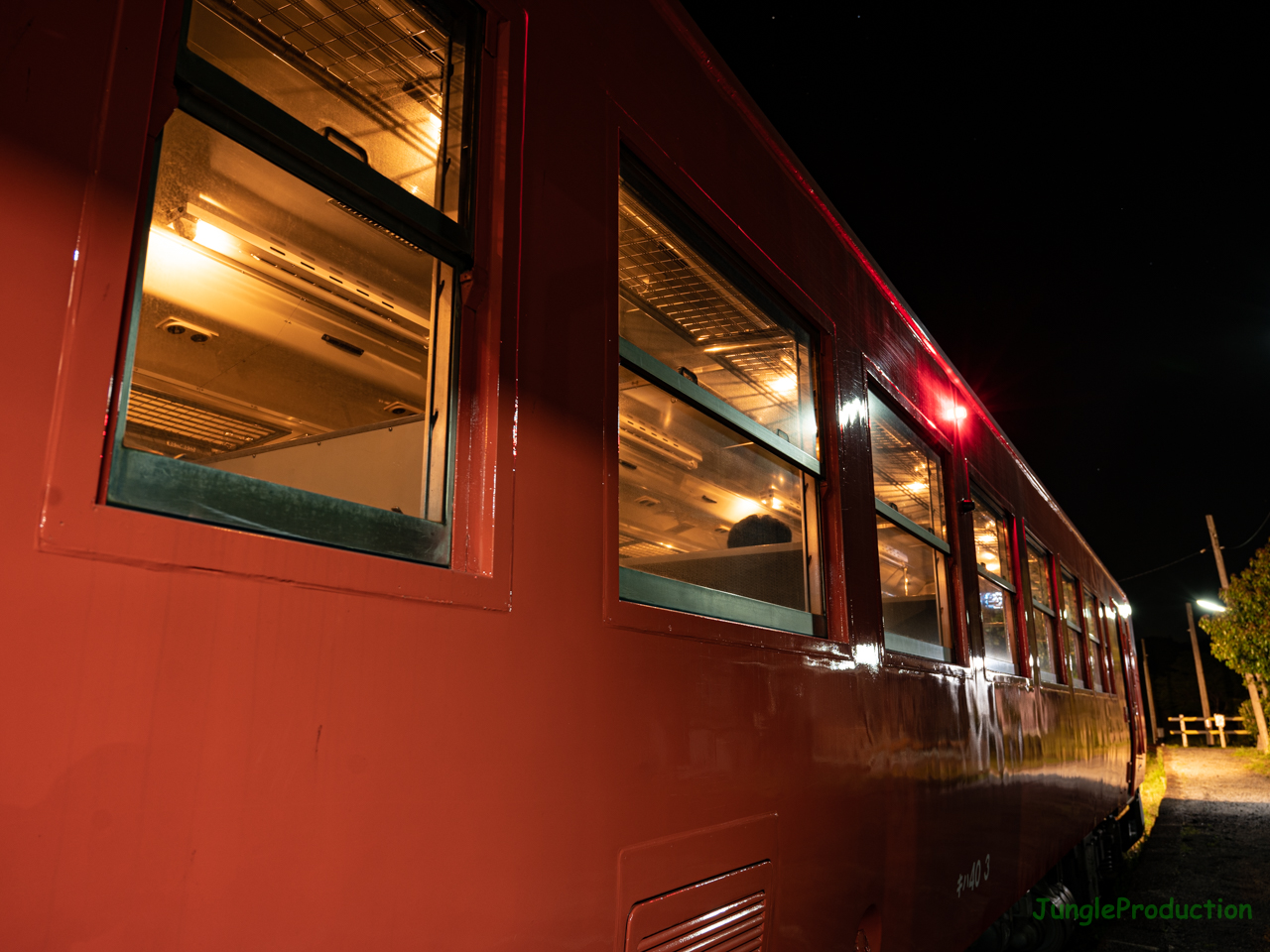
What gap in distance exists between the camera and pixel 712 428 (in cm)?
235

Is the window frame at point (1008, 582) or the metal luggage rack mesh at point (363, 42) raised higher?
the metal luggage rack mesh at point (363, 42)

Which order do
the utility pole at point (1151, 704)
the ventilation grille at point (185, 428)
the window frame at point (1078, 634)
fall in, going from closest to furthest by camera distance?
the ventilation grille at point (185, 428) < the window frame at point (1078, 634) < the utility pole at point (1151, 704)

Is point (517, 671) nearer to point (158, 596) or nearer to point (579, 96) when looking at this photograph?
point (158, 596)

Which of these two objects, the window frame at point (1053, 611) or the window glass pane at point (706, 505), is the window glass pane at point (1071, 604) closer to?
the window frame at point (1053, 611)

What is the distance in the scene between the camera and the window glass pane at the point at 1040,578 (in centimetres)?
632

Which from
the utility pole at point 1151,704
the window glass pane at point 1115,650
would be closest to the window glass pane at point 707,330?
the window glass pane at point 1115,650

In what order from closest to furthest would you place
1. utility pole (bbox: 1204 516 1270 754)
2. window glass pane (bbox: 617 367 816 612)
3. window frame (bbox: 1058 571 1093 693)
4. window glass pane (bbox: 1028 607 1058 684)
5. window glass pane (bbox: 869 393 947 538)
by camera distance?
window glass pane (bbox: 617 367 816 612) < window glass pane (bbox: 869 393 947 538) < window glass pane (bbox: 1028 607 1058 684) < window frame (bbox: 1058 571 1093 693) < utility pole (bbox: 1204 516 1270 754)

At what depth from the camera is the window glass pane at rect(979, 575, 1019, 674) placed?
4.61m

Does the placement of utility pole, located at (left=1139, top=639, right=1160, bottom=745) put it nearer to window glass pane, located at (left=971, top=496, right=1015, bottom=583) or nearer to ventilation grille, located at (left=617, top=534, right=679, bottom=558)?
window glass pane, located at (left=971, top=496, right=1015, bottom=583)

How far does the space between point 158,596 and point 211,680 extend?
4.1 inches

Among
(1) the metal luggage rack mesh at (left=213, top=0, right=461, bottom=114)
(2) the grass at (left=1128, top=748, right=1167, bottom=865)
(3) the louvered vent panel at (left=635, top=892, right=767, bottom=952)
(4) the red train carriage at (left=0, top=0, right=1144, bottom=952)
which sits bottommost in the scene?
(2) the grass at (left=1128, top=748, right=1167, bottom=865)

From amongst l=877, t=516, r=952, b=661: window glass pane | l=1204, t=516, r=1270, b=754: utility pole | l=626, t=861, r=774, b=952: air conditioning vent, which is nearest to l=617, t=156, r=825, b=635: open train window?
l=626, t=861, r=774, b=952: air conditioning vent

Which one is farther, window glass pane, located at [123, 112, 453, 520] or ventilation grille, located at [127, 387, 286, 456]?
ventilation grille, located at [127, 387, 286, 456]

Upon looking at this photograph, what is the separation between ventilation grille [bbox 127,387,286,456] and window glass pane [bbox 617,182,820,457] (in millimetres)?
1314
